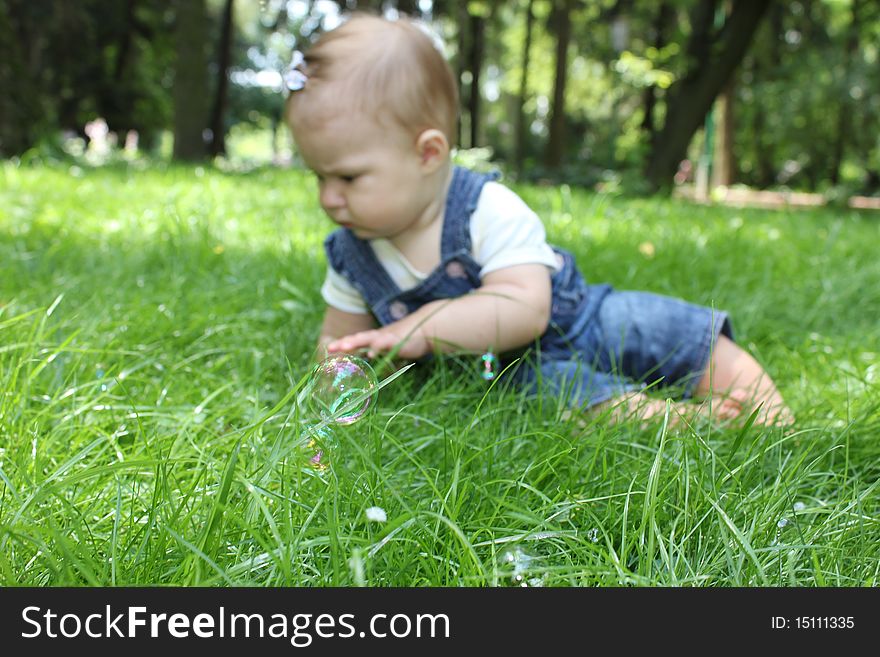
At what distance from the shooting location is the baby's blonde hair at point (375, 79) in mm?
1927

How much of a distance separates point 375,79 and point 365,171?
221 mm

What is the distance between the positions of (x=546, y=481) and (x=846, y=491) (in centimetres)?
52

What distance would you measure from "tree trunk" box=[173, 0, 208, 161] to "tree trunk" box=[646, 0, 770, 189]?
599 centimetres

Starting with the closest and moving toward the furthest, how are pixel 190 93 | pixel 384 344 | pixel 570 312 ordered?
pixel 384 344, pixel 570 312, pixel 190 93

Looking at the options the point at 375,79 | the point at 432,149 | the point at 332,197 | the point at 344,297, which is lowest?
the point at 344,297

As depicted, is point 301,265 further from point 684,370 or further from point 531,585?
point 531,585

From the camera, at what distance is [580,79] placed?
23.7 m

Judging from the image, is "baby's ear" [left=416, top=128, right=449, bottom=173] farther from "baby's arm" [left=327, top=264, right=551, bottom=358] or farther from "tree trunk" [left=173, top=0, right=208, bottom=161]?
"tree trunk" [left=173, top=0, right=208, bottom=161]

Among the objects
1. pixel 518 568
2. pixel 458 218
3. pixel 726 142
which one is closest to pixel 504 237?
pixel 458 218

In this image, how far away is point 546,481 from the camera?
4.50 feet

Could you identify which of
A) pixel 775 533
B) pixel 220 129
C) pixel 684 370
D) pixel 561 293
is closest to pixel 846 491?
pixel 775 533

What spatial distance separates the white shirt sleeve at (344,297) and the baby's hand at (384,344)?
0.30 metres

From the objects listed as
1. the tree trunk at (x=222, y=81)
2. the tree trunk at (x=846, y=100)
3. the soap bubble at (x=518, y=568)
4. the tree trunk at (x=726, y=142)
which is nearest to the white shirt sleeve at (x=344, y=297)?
the soap bubble at (x=518, y=568)

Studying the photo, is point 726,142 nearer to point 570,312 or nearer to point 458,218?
point 570,312
